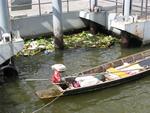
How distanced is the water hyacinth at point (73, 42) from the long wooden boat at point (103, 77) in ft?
13.4

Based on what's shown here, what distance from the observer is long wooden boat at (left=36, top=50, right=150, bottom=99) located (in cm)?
1714

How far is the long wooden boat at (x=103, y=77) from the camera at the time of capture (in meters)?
17.1

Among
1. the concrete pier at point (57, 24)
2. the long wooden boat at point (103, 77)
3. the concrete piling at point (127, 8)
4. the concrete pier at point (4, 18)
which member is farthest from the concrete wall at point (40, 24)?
the long wooden boat at point (103, 77)

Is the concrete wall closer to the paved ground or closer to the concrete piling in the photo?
the paved ground

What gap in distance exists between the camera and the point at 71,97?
17.2m

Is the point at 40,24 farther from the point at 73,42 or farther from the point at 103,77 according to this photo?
the point at 103,77

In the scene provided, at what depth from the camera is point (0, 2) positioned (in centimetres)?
1808

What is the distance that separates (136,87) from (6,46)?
6.57 m

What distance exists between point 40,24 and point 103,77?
7948mm

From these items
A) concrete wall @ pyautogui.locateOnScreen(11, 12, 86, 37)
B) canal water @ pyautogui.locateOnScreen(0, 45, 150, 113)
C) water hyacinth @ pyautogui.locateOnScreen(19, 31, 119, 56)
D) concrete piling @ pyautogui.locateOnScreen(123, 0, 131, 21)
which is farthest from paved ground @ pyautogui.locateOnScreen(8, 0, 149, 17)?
canal water @ pyautogui.locateOnScreen(0, 45, 150, 113)

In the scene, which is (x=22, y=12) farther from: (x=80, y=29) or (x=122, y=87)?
(x=122, y=87)

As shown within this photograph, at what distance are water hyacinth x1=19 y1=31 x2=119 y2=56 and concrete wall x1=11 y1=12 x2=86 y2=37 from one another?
0.58 m

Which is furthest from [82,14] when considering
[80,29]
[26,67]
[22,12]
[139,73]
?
[139,73]

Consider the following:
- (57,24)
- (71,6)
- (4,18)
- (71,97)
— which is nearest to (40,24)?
(57,24)
